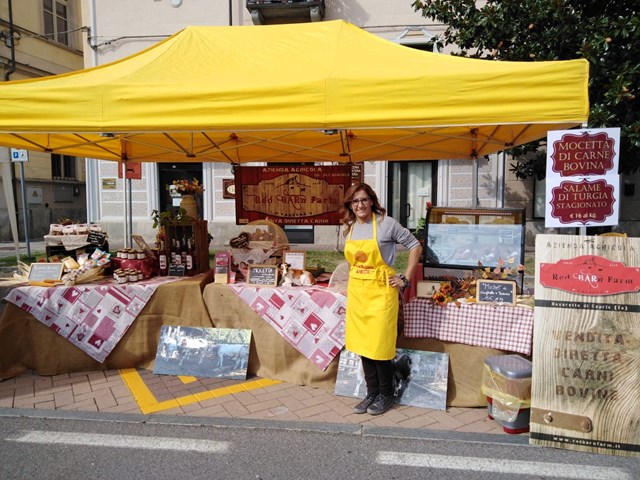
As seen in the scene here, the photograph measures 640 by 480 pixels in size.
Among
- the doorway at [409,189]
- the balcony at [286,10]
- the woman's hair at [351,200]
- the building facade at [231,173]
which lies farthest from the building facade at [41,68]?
the woman's hair at [351,200]

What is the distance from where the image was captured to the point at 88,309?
13.4 feet

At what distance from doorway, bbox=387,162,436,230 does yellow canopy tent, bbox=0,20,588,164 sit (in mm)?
8706

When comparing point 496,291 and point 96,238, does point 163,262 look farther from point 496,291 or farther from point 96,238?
point 496,291

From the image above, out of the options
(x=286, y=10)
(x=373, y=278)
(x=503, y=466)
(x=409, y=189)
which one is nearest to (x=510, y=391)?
(x=503, y=466)

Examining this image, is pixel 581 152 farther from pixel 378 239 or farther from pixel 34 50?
pixel 34 50

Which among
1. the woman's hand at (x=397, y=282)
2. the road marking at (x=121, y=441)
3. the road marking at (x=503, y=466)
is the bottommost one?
the road marking at (x=503, y=466)

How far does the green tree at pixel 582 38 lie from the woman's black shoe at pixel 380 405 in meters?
4.92

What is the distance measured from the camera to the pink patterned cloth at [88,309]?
159 inches

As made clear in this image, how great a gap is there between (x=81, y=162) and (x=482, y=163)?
15.6 metres

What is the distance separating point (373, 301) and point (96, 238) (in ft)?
10.4

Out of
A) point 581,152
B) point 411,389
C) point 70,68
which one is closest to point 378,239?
point 411,389

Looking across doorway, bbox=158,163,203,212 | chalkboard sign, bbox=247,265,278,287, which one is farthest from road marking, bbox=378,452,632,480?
doorway, bbox=158,163,203,212

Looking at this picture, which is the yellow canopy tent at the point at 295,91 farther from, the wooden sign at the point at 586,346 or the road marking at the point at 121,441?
the road marking at the point at 121,441

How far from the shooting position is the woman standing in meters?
3.18
